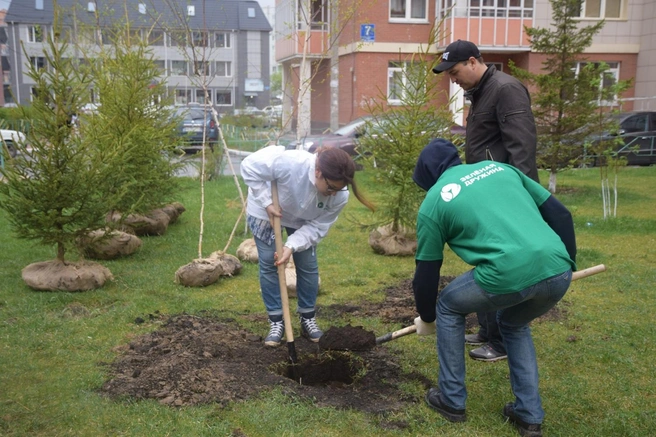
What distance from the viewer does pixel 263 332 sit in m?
4.89

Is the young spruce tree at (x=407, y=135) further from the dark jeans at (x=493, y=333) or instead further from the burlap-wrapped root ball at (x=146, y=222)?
the dark jeans at (x=493, y=333)

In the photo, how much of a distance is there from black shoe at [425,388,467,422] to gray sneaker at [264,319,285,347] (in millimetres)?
1321

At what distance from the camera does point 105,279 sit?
6133mm

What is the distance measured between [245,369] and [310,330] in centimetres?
79

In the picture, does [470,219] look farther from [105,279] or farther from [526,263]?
[105,279]

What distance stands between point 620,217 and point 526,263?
788 centimetres

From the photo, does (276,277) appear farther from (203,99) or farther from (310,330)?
(203,99)

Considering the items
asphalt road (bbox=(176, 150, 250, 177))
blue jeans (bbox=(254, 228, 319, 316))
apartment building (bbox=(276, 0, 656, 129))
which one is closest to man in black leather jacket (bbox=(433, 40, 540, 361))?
blue jeans (bbox=(254, 228, 319, 316))

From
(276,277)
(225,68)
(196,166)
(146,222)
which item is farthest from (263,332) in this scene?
(225,68)

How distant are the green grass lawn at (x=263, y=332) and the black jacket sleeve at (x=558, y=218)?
104 cm

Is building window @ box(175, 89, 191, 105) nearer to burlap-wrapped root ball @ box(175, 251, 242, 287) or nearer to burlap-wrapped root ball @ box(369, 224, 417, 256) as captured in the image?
burlap-wrapped root ball @ box(369, 224, 417, 256)

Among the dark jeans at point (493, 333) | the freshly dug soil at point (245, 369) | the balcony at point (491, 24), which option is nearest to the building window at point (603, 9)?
the balcony at point (491, 24)

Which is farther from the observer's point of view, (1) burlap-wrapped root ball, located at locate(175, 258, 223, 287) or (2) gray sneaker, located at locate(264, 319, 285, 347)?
(1) burlap-wrapped root ball, located at locate(175, 258, 223, 287)

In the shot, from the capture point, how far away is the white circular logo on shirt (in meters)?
3.00
